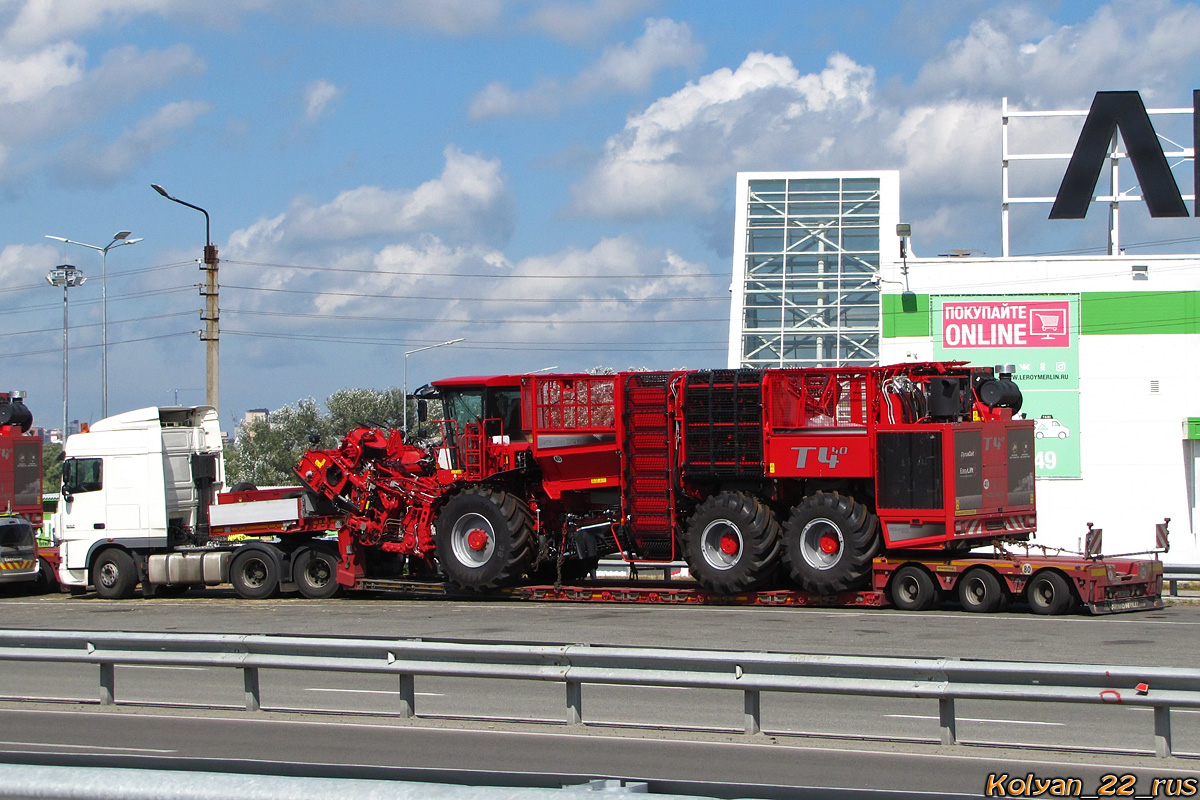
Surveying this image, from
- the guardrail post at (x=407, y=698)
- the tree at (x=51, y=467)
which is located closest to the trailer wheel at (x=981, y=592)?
the guardrail post at (x=407, y=698)

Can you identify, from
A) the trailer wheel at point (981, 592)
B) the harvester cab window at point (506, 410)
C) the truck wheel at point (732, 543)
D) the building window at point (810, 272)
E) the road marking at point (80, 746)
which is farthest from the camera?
the building window at point (810, 272)

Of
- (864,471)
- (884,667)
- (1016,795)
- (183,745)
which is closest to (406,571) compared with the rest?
(864,471)

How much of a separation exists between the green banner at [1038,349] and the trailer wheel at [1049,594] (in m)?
17.9

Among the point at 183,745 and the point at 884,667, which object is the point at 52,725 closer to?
the point at 183,745

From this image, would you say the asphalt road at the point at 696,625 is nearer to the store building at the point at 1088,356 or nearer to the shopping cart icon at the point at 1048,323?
the store building at the point at 1088,356

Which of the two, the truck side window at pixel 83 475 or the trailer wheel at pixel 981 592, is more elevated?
the truck side window at pixel 83 475

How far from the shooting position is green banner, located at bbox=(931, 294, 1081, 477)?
34.2 metres

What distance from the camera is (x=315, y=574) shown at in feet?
72.3

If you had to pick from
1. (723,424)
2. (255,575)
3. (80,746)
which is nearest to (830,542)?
(723,424)

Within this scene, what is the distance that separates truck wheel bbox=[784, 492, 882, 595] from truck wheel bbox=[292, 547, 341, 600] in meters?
Answer: 8.23

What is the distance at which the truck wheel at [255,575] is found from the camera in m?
22.0

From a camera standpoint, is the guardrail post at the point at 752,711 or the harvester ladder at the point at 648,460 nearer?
the guardrail post at the point at 752,711

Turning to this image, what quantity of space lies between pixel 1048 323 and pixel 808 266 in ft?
42.5

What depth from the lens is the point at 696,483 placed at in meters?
19.1
